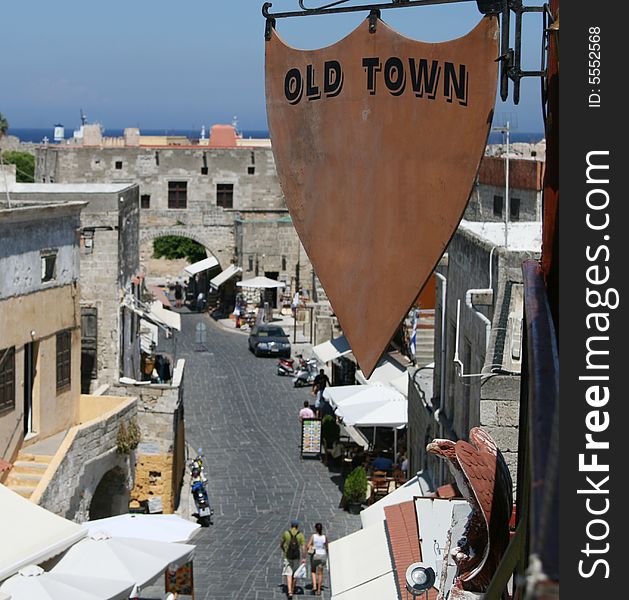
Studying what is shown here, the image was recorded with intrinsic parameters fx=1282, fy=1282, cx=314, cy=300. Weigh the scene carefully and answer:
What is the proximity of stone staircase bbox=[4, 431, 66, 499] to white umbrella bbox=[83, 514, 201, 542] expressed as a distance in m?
1.30

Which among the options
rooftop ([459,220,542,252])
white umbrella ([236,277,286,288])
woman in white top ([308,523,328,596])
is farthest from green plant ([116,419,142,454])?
white umbrella ([236,277,286,288])

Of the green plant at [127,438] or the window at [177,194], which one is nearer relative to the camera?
the green plant at [127,438]

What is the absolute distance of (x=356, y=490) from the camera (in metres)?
22.9

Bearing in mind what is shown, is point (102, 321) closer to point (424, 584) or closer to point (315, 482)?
point (315, 482)

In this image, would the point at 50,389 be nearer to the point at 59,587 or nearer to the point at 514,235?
the point at 59,587

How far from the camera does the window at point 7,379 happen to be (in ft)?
62.8

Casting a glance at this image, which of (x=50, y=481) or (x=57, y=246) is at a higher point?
(x=57, y=246)

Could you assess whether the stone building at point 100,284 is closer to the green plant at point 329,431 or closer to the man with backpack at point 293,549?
the green plant at point 329,431

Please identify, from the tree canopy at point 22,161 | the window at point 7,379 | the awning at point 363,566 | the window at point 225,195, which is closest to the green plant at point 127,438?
the window at point 7,379

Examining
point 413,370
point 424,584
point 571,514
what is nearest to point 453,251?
point 413,370

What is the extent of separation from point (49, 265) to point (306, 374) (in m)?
16.0

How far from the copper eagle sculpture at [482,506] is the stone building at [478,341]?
606cm

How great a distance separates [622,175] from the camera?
3.58 metres

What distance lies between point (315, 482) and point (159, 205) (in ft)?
115
